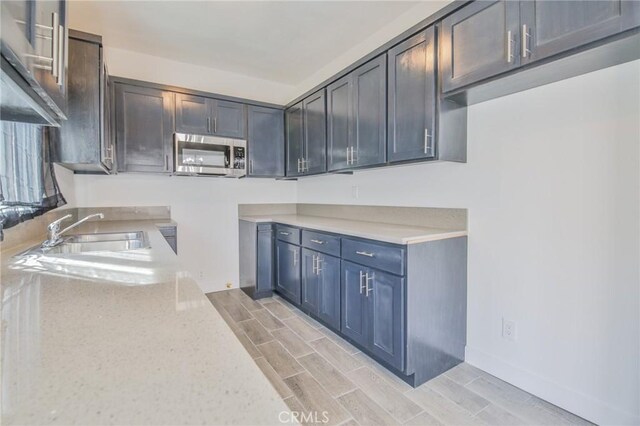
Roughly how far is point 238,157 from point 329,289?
1.86 m

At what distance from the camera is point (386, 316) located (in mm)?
2039

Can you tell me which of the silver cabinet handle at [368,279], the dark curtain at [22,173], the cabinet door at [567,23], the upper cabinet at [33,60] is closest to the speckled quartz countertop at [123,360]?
the upper cabinet at [33,60]

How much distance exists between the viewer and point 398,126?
2.21 metres

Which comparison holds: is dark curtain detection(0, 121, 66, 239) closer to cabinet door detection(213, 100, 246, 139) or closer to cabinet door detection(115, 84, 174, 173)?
cabinet door detection(115, 84, 174, 173)

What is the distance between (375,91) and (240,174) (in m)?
1.85

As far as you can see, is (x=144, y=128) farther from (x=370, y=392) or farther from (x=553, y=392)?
(x=553, y=392)

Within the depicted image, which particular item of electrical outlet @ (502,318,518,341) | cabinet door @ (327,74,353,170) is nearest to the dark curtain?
cabinet door @ (327,74,353,170)

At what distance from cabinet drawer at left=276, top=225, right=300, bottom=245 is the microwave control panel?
83cm

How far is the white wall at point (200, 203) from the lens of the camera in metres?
3.25

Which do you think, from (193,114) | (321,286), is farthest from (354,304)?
(193,114)

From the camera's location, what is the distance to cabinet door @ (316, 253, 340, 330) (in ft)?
8.25

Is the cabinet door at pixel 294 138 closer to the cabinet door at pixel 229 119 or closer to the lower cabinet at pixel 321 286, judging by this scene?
the cabinet door at pixel 229 119

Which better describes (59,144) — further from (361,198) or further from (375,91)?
(361,198)

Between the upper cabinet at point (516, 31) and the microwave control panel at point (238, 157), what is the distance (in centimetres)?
231
